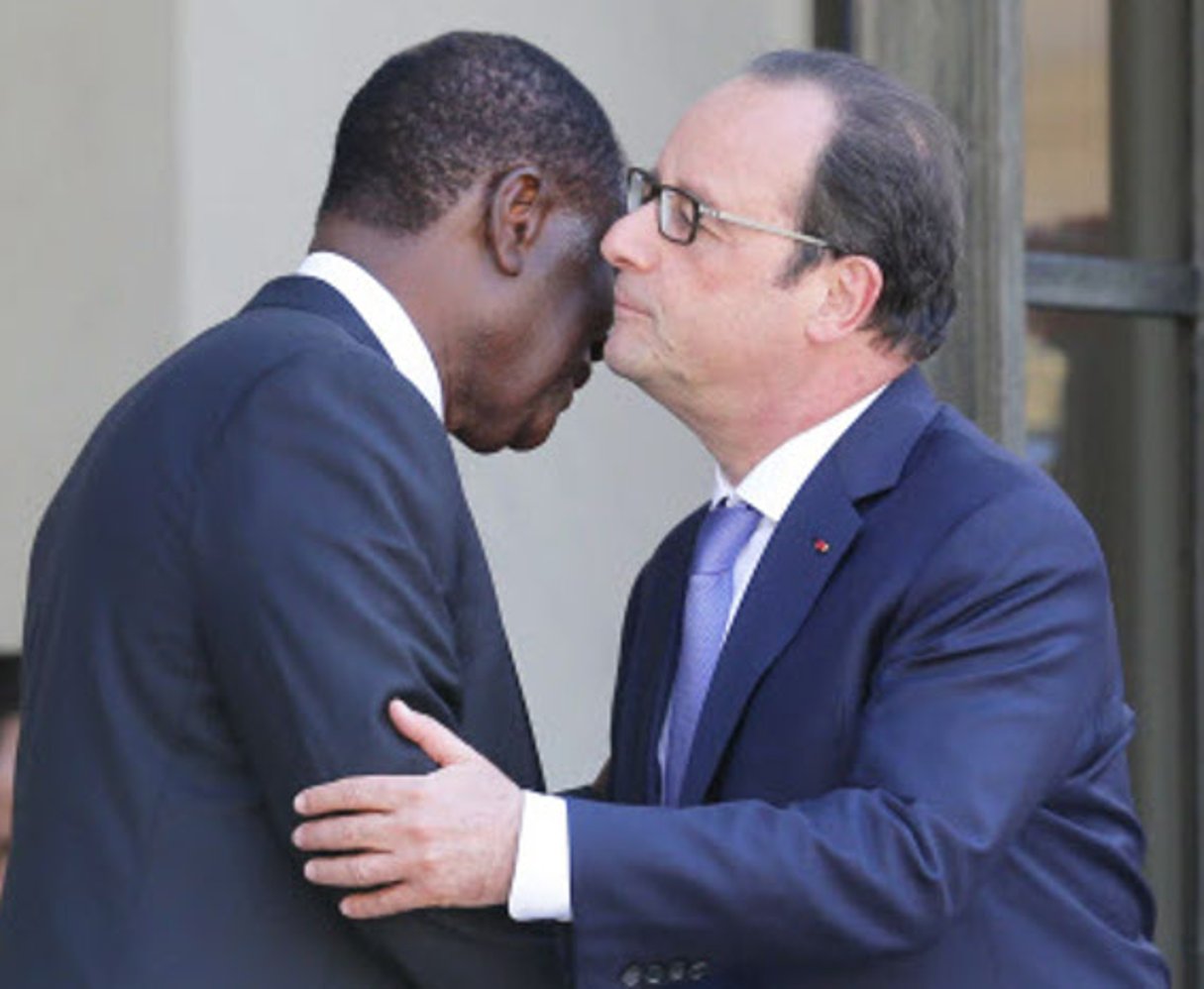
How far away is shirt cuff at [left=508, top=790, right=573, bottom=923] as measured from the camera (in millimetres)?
2756

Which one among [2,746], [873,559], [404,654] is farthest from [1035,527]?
[2,746]

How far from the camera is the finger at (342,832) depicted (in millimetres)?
2654

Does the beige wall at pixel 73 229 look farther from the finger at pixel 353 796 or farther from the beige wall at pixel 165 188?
the finger at pixel 353 796

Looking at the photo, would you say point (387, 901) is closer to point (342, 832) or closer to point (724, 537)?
point (342, 832)

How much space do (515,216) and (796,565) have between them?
442 millimetres

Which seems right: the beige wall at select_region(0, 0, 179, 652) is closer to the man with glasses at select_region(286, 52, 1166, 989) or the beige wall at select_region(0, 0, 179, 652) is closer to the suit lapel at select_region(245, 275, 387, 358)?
the man with glasses at select_region(286, 52, 1166, 989)

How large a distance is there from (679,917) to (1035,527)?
50 cm

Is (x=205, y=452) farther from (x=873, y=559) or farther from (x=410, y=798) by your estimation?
(x=873, y=559)

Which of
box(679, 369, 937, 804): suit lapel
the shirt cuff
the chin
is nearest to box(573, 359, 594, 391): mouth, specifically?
the chin

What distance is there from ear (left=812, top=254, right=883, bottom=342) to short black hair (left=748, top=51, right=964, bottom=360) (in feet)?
0.04

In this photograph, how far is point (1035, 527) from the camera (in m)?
2.91

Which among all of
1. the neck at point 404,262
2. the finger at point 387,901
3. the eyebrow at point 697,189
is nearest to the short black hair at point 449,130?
the neck at point 404,262

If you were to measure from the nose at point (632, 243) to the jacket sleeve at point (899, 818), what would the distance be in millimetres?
457

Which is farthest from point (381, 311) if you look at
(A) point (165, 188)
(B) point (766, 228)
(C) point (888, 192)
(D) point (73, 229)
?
(D) point (73, 229)
